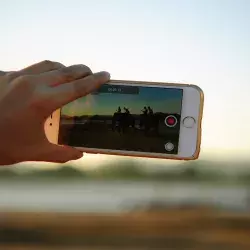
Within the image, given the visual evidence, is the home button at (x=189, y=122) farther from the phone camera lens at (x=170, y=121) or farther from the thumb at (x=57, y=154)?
the thumb at (x=57, y=154)

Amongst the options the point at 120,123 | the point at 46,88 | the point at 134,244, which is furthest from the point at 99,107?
the point at 134,244

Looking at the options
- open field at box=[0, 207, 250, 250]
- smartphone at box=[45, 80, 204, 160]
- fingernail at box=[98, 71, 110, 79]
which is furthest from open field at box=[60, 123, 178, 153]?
open field at box=[0, 207, 250, 250]

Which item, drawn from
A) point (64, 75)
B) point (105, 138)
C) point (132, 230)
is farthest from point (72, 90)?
point (132, 230)

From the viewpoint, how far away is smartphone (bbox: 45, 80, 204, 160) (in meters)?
1.14

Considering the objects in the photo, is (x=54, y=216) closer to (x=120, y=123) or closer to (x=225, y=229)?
(x=225, y=229)

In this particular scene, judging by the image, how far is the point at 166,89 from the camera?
1169 millimetres

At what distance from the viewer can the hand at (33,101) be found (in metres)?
0.88

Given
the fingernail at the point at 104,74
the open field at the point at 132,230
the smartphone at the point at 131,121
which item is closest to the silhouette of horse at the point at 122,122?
the smartphone at the point at 131,121

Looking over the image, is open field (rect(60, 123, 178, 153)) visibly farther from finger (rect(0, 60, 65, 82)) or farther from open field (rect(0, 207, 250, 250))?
open field (rect(0, 207, 250, 250))

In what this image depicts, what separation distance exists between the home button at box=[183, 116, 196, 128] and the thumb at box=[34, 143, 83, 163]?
269mm

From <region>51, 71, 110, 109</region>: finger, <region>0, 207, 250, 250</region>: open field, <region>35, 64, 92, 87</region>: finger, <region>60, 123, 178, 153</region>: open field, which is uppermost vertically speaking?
<region>35, 64, 92, 87</region>: finger

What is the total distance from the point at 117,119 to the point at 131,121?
0.06 ft

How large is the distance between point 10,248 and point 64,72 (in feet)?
53.8

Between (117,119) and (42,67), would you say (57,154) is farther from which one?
(117,119)
